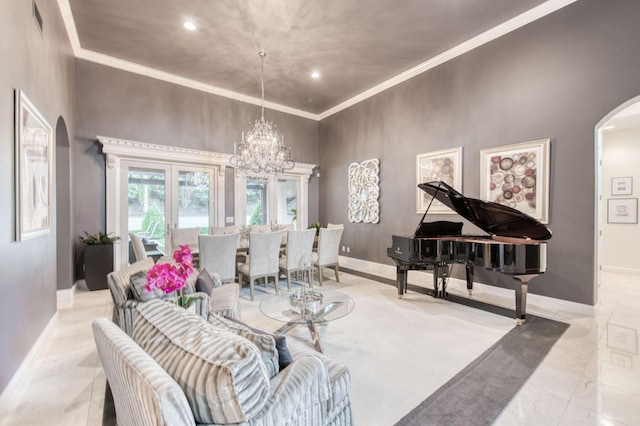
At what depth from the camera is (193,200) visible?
5.92 m

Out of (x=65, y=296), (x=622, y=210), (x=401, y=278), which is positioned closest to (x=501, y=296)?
(x=401, y=278)

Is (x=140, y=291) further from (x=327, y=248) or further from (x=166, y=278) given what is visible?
(x=327, y=248)

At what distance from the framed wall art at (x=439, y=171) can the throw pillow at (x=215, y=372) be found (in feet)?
15.0

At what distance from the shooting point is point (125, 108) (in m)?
5.16

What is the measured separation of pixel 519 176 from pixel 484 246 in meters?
1.55

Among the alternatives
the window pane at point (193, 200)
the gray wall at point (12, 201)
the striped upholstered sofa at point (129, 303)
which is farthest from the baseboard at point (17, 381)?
the window pane at point (193, 200)

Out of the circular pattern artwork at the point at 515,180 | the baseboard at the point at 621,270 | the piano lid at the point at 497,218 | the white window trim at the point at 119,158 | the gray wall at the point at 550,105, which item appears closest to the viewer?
the piano lid at the point at 497,218

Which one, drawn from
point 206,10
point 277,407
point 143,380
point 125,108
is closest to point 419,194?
point 206,10

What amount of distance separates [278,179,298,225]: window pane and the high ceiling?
2.57 m

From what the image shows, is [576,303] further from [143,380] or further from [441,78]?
[143,380]

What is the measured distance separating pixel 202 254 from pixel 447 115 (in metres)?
4.64

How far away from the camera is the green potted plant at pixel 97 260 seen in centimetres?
447

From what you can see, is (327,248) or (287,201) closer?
(327,248)

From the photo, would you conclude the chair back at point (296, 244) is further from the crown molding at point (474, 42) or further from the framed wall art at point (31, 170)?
the crown molding at point (474, 42)
